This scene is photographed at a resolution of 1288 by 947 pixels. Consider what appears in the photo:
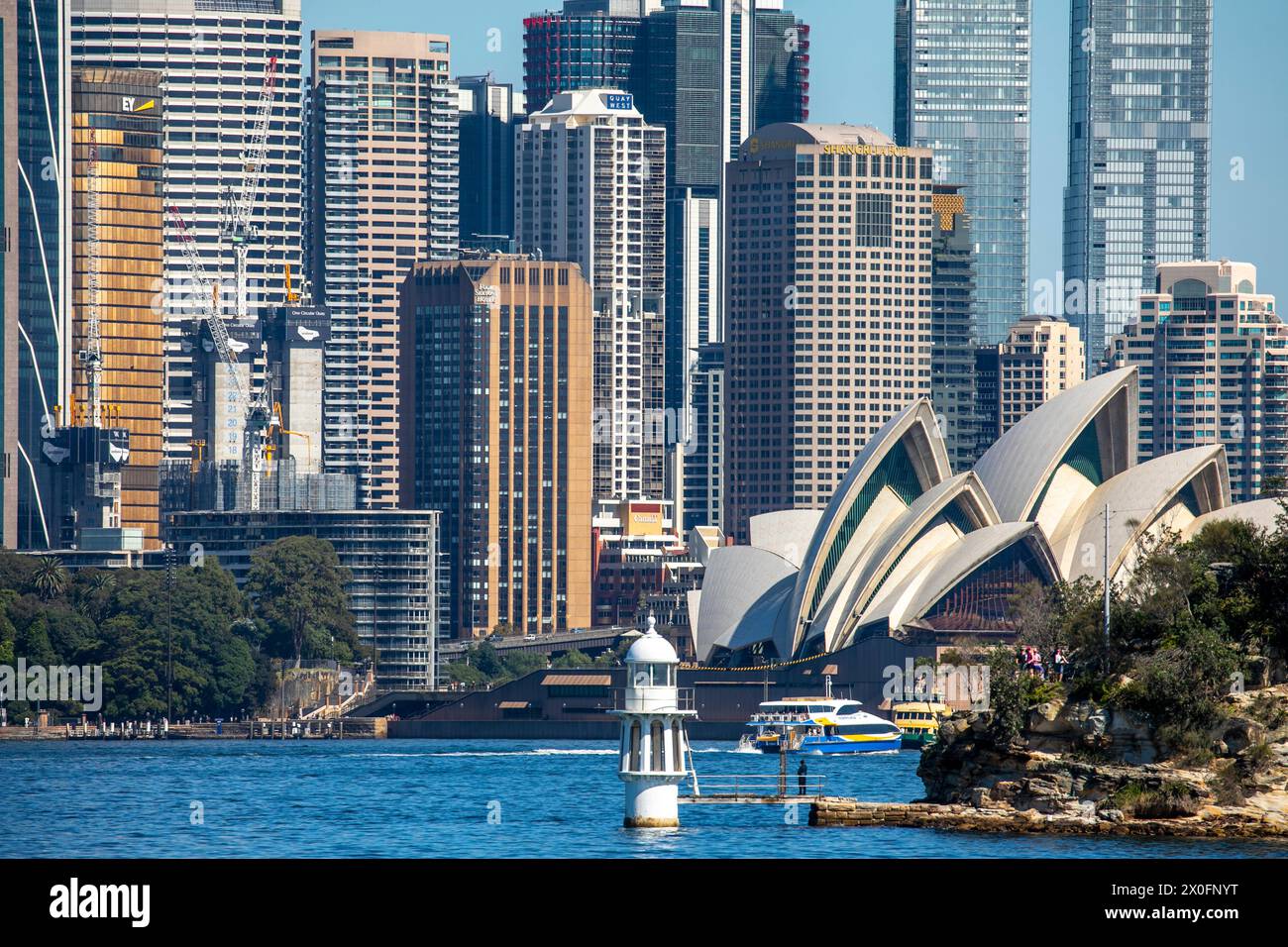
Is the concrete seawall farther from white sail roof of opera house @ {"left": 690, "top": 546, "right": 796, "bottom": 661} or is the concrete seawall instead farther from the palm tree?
the palm tree

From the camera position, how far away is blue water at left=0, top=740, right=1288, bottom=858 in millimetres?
53031

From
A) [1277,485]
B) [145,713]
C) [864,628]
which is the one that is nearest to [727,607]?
[864,628]

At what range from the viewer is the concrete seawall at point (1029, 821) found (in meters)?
54.1

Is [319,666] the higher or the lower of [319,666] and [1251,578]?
the lower

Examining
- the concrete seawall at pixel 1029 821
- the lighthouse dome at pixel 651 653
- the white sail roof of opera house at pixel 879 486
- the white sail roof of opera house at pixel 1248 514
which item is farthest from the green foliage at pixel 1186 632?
the white sail roof of opera house at pixel 879 486

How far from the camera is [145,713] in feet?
493

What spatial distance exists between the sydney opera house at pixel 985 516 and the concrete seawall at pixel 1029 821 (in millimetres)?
70687

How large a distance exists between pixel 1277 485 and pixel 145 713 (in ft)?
290

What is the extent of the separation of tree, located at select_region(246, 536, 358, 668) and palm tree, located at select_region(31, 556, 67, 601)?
527 inches

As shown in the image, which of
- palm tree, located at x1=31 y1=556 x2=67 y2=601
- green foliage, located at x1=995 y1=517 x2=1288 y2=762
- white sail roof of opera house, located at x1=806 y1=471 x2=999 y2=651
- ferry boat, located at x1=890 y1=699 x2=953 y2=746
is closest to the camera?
green foliage, located at x1=995 y1=517 x2=1288 y2=762

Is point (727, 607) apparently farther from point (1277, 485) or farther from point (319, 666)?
point (1277, 485)

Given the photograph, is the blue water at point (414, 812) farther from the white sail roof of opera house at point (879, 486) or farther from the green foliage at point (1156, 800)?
the white sail roof of opera house at point (879, 486)

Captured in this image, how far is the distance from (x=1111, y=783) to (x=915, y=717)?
83852 millimetres

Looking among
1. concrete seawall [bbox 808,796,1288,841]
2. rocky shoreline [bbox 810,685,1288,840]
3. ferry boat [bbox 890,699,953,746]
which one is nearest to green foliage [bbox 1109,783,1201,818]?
rocky shoreline [bbox 810,685,1288,840]
